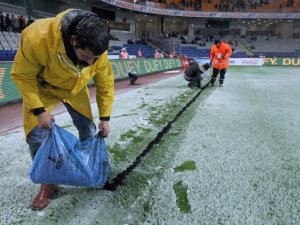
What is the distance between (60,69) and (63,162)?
639mm

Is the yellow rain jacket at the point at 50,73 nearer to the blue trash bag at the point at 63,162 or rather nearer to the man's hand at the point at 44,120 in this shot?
the man's hand at the point at 44,120

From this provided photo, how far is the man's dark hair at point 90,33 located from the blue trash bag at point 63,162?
2.10 feet

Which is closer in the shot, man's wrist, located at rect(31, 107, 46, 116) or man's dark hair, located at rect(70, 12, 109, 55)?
man's dark hair, located at rect(70, 12, 109, 55)

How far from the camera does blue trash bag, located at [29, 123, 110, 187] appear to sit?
1.74 meters

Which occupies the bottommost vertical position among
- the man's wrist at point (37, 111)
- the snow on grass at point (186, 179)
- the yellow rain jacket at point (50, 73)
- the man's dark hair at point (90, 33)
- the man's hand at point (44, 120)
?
the snow on grass at point (186, 179)

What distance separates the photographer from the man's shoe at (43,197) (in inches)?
73.4

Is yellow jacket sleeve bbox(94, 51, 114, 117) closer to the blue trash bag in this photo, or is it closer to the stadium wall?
the blue trash bag

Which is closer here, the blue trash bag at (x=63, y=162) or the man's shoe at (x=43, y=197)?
the blue trash bag at (x=63, y=162)

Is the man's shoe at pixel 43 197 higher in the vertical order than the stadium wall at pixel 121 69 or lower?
lower

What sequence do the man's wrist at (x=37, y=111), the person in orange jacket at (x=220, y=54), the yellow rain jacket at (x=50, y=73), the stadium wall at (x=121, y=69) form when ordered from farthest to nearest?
the person in orange jacket at (x=220, y=54) < the stadium wall at (x=121, y=69) < the man's wrist at (x=37, y=111) < the yellow rain jacket at (x=50, y=73)

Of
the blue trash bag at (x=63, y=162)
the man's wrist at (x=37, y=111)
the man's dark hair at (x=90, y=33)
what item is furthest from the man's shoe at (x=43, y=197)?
the man's dark hair at (x=90, y=33)

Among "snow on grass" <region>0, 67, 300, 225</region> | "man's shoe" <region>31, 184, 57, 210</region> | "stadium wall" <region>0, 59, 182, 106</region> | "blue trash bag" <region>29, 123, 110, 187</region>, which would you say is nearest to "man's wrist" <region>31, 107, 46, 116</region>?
"blue trash bag" <region>29, 123, 110, 187</region>

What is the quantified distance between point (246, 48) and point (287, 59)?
11.5 m

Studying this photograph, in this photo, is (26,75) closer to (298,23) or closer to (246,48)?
(246,48)
